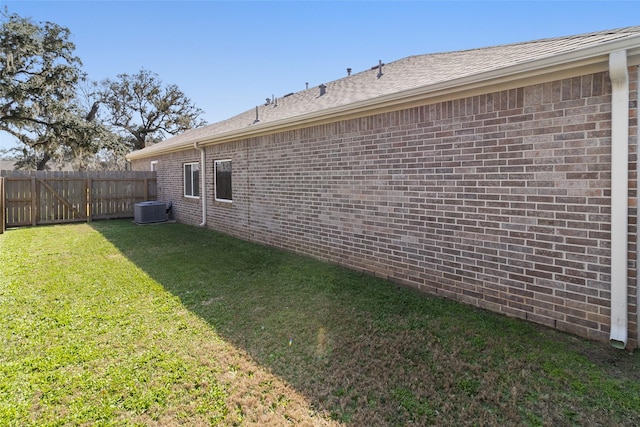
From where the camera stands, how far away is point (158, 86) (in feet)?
97.4

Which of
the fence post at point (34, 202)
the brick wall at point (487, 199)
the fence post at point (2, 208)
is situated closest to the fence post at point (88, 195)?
the fence post at point (34, 202)

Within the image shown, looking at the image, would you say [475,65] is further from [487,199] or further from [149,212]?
[149,212]

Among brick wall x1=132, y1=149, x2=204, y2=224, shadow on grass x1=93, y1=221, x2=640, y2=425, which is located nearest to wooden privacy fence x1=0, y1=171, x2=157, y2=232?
brick wall x1=132, y1=149, x2=204, y2=224

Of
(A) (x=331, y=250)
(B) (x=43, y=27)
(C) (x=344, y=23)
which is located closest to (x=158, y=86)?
(B) (x=43, y=27)

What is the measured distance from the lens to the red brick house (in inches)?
124

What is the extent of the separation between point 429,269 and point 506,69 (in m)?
2.49

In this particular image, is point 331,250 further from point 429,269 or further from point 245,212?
point 245,212

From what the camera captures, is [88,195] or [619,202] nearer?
[619,202]

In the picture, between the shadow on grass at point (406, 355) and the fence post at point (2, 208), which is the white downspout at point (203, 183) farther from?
the fence post at point (2, 208)

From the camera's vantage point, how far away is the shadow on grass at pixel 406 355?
2408mm

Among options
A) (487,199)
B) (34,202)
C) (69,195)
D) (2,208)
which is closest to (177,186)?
(69,195)

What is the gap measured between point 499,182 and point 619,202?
107cm

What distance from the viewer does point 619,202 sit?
3104 mm

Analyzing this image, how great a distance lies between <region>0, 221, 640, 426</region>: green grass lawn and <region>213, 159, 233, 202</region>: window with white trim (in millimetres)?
4403
